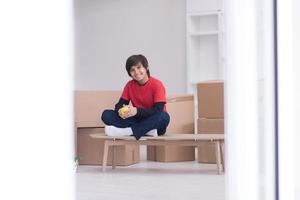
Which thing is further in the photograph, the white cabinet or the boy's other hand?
the white cabinet

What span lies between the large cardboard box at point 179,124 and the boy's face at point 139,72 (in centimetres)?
51

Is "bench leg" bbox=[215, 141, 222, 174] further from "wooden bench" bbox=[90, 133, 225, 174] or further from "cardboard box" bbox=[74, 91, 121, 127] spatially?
"cardboard box" bbox=[74, 91, 121, 127]

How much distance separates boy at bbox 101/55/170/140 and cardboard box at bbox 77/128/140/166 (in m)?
0.26

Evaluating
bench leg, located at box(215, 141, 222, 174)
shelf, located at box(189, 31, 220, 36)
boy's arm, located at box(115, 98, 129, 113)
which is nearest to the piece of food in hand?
boy's arm, located at box(115, 98, 129, 113)

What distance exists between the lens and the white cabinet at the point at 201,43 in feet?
16.4

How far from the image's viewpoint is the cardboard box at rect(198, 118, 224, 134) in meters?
3.39
